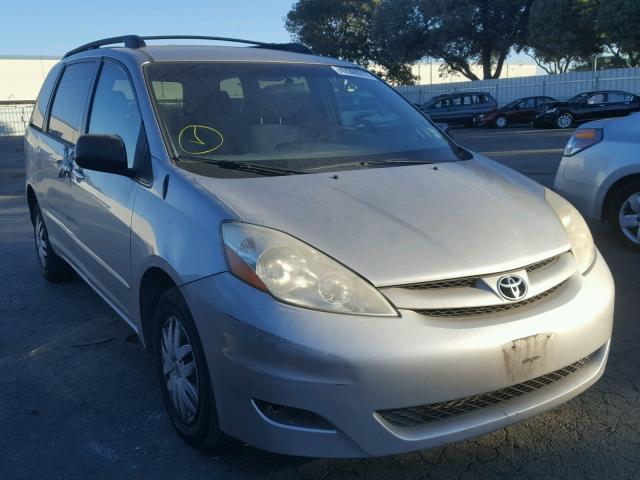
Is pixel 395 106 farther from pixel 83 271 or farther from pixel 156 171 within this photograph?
pixel 83 271

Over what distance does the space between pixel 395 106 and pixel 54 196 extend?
2435mm

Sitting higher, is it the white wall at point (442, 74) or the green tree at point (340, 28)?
the green tree at point (340, 28)

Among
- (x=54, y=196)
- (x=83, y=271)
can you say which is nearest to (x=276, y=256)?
(x=83, y=271)

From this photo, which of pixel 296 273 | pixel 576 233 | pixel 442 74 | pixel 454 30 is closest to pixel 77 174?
pixel 296 273

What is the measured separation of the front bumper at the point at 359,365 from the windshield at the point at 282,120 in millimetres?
903

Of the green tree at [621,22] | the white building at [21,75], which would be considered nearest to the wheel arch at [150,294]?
the green tree at [621,22]

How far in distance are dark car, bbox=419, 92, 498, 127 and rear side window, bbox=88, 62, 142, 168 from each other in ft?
86.6

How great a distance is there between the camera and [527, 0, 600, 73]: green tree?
33.2 m

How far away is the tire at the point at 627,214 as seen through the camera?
219 inches

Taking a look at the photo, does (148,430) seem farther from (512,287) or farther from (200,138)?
(512,287)

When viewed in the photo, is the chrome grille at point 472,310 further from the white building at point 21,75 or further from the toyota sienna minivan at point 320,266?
the white building at point 21,75

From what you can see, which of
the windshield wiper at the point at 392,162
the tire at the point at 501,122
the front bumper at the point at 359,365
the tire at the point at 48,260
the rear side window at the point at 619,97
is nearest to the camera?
the front bumper at the point at 359,365

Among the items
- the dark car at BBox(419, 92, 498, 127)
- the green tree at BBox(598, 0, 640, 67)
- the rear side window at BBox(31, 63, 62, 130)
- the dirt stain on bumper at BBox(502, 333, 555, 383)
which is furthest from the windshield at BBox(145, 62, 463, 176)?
the green tree at BBox(598, 0, 640, 67)

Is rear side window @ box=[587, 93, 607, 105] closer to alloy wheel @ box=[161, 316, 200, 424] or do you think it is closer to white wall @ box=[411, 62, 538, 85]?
white wall @ box=[411, 62, 538, 85]
